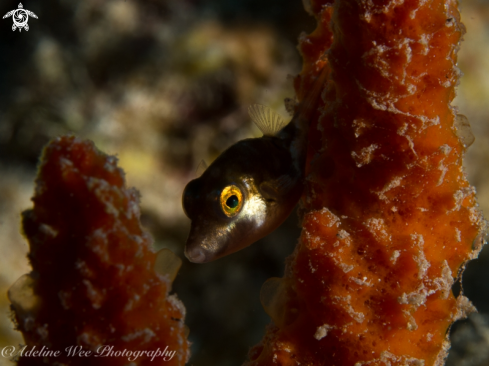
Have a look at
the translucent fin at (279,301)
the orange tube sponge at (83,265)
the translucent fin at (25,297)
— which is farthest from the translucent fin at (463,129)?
the translucent fin at (25,297)

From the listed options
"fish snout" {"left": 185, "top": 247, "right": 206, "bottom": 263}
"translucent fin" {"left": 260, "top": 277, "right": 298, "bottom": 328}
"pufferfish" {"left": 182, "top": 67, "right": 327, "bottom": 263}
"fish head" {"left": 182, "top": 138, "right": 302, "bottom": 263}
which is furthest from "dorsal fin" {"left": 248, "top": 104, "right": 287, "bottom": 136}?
"translucent fin" {"left": 260, "top": 277, "right": 298, "bottom": 328}

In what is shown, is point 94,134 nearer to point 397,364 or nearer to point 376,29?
point 376,29

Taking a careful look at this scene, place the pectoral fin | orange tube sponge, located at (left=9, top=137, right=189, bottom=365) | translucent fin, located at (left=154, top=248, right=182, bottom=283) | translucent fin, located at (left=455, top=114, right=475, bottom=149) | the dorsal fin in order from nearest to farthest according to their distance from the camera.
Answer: orange tube sponge, located at (left=9, top=137, right=189, bottom=365) < translucent fin, located at (left=154, top=248, right=182, bottom=283) < translucent fin, located at (left=455, top=114, right=475, bottom=149) < the pectoral fin < the dorsal fin

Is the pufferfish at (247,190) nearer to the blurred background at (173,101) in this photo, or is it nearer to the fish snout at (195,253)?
the fish snout at (195,253)

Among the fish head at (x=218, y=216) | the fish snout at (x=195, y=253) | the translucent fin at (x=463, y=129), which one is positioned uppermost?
the translucent fin at (x=463, y=129)

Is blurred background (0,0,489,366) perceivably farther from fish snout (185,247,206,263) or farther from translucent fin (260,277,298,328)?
translucent fin (260,277,298,328)

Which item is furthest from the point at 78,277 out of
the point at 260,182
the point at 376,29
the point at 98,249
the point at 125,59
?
the point at 125,59

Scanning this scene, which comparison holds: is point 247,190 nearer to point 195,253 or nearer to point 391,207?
point 195,253
